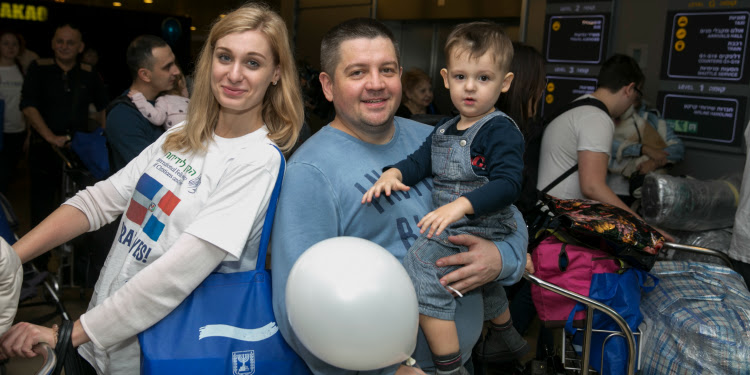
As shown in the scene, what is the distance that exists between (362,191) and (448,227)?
29 cm

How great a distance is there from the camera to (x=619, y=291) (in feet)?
8.42

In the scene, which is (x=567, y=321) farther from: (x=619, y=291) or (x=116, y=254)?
(x=116, y=254)

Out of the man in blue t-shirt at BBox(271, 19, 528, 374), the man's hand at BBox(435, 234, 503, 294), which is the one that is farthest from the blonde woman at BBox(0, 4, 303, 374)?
the man's hand at BBox(435, 234, 503, 294)

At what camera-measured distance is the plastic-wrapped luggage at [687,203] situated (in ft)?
10.9

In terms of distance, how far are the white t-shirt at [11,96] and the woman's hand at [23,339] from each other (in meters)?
5.04

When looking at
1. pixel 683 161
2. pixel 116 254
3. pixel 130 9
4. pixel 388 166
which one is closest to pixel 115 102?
pixel 116 254

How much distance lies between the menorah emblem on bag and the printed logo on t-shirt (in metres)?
0.44

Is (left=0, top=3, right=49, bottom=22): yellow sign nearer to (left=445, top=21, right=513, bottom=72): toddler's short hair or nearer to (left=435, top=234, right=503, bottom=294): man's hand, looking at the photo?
(left=445, top=21, right=513, bottom=72): toddler's short hair

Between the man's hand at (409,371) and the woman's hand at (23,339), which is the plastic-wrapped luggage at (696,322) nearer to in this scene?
the man's hand at (409,371)

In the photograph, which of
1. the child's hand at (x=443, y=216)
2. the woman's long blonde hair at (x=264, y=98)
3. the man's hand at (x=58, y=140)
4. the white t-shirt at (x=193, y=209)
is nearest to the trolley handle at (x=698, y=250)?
the child's hand at (x=443, y=216)

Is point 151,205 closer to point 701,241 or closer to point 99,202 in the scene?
point 99,202

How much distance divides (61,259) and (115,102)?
6.36ft

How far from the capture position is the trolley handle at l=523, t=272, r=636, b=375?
2.39 meters

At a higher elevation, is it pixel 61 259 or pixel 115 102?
pixel 115 102
